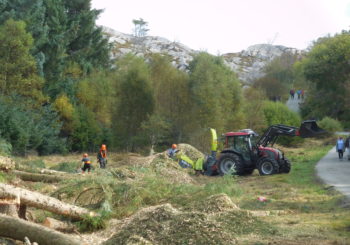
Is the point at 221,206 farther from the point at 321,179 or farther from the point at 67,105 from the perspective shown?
the point at 67,105

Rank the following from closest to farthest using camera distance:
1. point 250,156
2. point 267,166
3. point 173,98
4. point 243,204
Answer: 1. point 243,204
2. point 267,166
3. point 250,156
4. point 173,98

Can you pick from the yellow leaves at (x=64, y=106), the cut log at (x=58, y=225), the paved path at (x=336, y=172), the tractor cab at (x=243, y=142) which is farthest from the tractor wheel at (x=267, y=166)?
the yellow leaves at (x=64, y=106)

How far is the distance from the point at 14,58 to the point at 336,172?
77.9ft

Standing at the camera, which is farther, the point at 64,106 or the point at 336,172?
the point at 64,106

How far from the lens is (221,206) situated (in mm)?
10336

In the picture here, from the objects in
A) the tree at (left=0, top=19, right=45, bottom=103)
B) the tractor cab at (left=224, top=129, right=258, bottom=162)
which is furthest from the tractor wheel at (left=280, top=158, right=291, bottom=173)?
the tree at (left=0, top=19, right=45, bottom=103)

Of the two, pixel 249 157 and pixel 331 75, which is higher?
pixel 331 75

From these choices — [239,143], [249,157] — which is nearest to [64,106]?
[239,143]

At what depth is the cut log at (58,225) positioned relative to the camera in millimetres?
10312

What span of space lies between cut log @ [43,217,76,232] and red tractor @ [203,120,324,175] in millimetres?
12135

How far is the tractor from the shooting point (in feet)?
71.6

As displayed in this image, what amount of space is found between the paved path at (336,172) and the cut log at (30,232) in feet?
28.4

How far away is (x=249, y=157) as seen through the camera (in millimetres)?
22359

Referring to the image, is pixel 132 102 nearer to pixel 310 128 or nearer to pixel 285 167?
pixel 285 167
